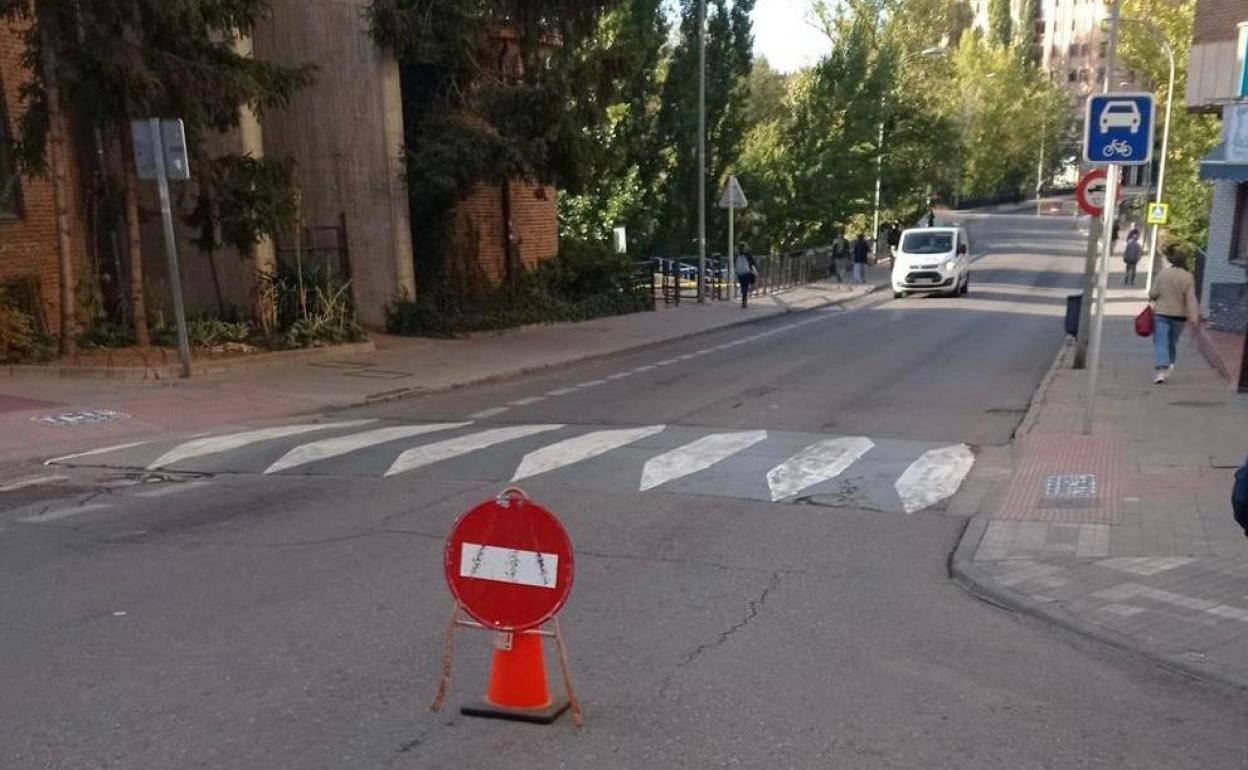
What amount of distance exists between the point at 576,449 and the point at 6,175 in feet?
35.3

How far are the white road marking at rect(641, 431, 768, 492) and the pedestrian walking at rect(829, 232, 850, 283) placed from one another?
3079 centimetres

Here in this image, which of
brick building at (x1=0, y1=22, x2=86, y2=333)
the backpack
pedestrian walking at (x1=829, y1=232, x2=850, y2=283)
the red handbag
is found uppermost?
brick building at (x1=0, y1=22, x2=86, y2=333)

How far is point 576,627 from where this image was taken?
18.6ft

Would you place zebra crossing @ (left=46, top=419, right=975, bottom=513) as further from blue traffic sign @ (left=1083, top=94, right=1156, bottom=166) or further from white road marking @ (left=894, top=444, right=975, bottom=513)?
blue traffic sign @ (left=1083, top=94, right=1156, bottom=166)

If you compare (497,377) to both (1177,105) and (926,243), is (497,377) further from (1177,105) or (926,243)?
(1177,105)

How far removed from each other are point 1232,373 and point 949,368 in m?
3.94

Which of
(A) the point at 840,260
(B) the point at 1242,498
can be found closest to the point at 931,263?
Result: (A) the point at 840,260

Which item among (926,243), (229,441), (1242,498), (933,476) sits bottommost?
(933,476)

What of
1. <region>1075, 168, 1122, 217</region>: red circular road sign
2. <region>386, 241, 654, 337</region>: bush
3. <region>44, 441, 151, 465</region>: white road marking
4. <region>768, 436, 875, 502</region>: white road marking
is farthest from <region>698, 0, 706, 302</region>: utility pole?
<region>44, 441, 151, 465</region>: white road marking

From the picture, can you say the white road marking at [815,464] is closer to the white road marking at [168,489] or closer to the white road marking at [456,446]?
the white road marking at [456,446]

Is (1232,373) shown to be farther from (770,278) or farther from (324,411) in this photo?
(770,278)

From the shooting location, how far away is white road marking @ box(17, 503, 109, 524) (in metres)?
7.92

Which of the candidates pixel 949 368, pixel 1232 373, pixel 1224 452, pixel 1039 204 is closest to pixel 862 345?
pixel 949 368

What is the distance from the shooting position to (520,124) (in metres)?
18.6
